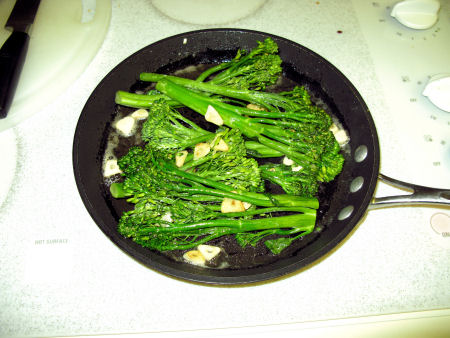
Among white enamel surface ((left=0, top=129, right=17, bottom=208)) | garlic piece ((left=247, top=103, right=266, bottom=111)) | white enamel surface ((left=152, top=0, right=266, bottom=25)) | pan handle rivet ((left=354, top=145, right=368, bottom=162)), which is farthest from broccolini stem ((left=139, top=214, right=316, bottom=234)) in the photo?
white enamel surface ((left=152, top=0, right=266, bottom=25))

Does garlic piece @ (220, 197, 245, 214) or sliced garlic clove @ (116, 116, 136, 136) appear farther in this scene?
sliced garlic clove @ (116, 116, 136, 136)

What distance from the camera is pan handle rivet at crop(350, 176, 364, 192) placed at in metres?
1.12

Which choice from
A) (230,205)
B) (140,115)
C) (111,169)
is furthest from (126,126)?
(230,205)

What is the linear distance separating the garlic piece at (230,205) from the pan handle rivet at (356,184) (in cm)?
43

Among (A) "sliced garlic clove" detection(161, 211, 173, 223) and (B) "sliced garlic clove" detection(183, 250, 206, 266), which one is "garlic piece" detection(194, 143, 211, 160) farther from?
(B) "sliced garlic clove" detection(183, 250, 206, 266)

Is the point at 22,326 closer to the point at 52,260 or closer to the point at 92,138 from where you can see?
the point at 52,260

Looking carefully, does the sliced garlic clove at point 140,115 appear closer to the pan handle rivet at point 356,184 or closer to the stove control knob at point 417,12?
the pan handle rivet at point 356,184

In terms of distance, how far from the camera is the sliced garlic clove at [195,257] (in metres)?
1.04

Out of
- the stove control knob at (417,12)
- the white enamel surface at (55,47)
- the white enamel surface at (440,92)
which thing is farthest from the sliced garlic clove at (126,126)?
the stove control knob at (417,12)

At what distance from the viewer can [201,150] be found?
110 cm

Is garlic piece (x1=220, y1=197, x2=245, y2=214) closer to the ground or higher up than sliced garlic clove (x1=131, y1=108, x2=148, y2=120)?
closer to the ground

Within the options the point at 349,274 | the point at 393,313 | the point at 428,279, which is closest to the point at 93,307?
the point at 349,274

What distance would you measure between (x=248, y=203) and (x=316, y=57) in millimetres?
683

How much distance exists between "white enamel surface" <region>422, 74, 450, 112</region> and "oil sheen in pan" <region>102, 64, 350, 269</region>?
0.47m
